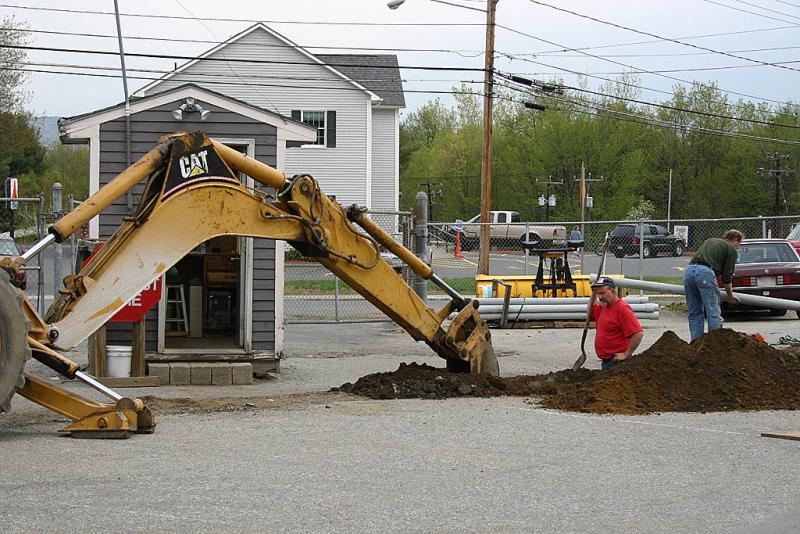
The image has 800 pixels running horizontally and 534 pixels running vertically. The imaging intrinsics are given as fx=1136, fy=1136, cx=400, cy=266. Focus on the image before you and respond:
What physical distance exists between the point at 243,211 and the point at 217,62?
3329cm

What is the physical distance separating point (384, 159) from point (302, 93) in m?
4.59

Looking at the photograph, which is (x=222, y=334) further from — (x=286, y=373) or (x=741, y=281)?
(x=741, y=281)

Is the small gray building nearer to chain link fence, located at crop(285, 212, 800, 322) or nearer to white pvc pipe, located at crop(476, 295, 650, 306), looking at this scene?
chain link fence, located at crop(285, 212, 800, 322)

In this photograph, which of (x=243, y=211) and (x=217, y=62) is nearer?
(x=243, y=211)

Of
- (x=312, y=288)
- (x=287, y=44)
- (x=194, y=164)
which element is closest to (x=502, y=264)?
(x=312, y=288)

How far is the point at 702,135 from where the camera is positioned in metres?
76.6

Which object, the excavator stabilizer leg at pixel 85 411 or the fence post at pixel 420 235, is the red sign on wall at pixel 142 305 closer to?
the excavator stabilizer leg at pixel 85 411

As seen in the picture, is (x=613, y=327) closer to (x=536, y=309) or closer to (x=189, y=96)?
(x=189, y=96)

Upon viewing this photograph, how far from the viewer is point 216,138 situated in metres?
14.8

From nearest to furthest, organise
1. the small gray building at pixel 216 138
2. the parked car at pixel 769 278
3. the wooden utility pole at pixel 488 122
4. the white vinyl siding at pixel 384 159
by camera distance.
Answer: the small gray building at pixel 216 138 < the parked car at pixel 769 278 < the wooden utility pole at pixel 488 122 < the white vinyl siding at pixel 384 159

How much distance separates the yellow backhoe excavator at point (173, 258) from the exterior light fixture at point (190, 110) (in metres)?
3.84

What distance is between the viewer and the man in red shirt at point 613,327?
12.3 metres

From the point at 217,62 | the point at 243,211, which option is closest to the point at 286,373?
the point at 243,211

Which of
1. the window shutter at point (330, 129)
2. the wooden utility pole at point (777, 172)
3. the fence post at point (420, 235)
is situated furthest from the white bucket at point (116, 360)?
the wooden utility pole at point (777, 172)
